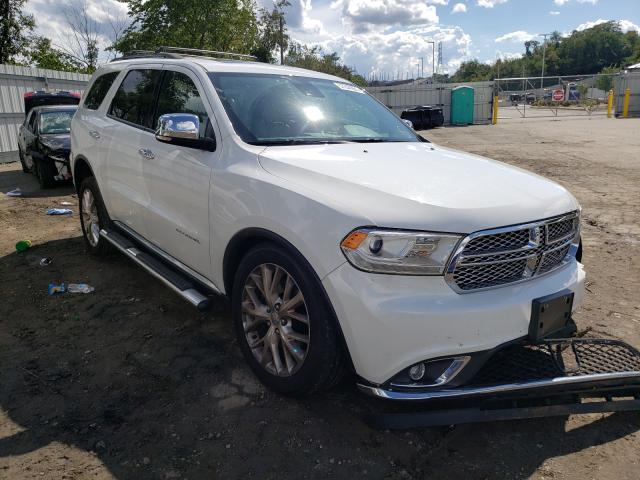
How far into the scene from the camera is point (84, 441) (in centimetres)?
260

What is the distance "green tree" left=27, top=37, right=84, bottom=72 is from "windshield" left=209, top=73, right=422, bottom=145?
29.1 meters

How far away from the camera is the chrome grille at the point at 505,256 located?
2.28 m

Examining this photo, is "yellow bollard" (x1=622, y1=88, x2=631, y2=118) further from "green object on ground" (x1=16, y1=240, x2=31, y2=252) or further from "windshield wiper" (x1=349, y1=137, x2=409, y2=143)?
"green object on ground" (x1=16, y1=240, x2=31, y2=252)

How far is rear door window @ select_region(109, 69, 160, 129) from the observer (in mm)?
Answer: 4119

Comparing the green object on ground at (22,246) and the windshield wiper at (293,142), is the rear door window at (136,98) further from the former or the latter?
the green object on ground at (22,246)

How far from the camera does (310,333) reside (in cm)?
254

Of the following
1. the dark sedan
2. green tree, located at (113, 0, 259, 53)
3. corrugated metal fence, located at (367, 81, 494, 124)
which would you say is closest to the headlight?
the dark sedan

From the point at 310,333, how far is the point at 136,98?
9.52 feet

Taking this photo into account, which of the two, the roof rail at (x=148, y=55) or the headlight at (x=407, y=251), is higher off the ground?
the roof rail at (x=148, y=55)

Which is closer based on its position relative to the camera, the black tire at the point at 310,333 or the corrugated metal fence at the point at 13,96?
the black tire at the point at 310,333

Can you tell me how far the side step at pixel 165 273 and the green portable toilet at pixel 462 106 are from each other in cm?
2800

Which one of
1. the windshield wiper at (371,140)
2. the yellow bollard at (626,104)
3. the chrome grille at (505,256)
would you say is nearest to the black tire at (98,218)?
the windshield wiper at (371,140)

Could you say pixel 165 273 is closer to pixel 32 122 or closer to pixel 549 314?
pixel 549 314

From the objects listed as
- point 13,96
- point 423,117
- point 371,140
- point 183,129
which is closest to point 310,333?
point 183,129
